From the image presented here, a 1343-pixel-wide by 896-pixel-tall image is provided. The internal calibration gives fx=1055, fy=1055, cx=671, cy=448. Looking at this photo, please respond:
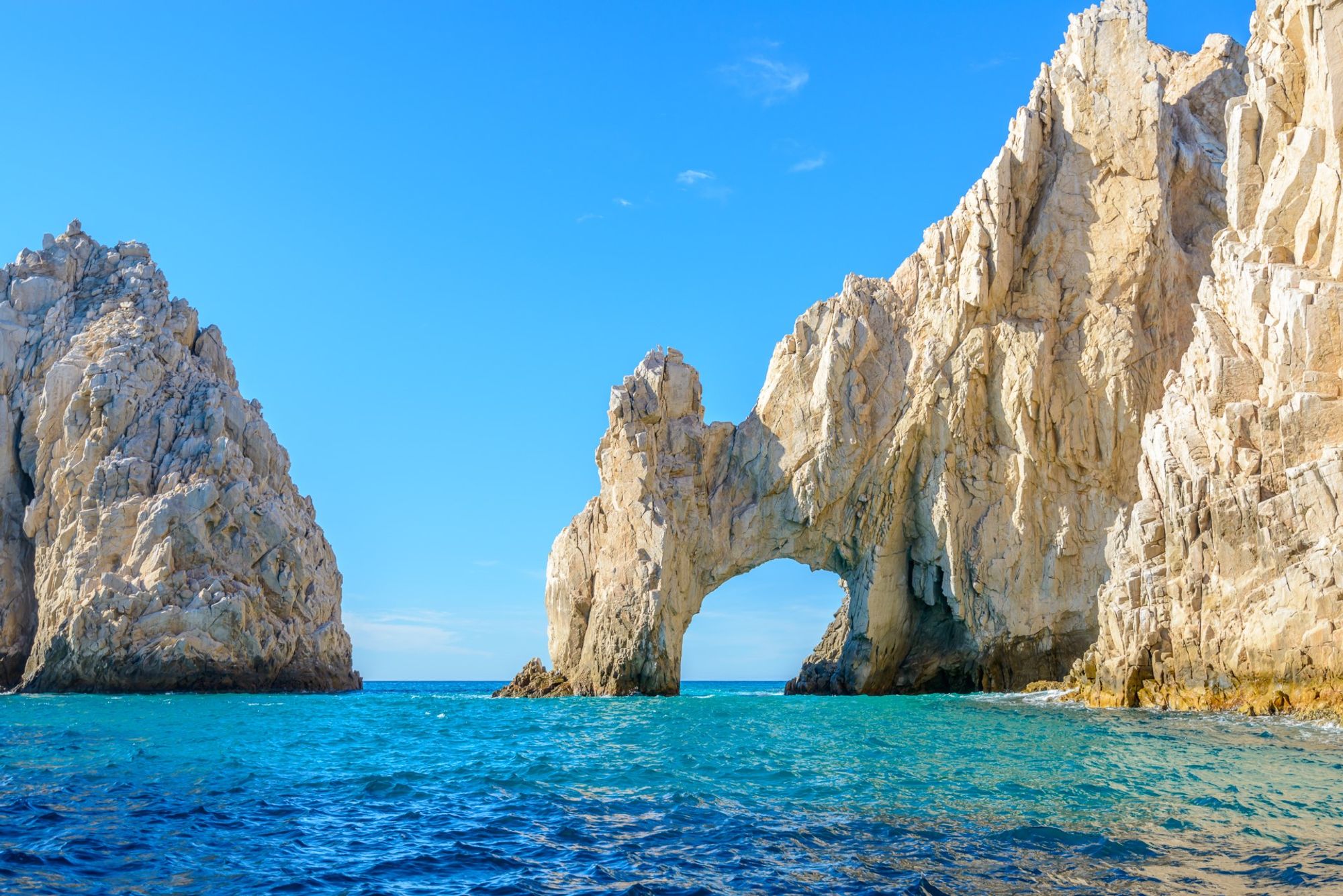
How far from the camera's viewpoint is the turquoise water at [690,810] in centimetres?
1073

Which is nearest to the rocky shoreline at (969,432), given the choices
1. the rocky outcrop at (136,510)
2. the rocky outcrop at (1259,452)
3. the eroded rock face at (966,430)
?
the eroded rock face at (966,430)

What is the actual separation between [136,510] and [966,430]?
4150cm

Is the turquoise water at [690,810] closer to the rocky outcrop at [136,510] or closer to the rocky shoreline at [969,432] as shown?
the rocky shoreline at [969,432]

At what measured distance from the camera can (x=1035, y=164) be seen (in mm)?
47781

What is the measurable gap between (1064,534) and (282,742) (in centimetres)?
3301

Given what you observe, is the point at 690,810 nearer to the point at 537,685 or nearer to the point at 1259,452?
the point at 1259,452

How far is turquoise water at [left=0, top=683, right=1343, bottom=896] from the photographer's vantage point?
1073 centimetres

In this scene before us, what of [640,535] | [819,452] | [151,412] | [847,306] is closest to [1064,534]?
[819,452]

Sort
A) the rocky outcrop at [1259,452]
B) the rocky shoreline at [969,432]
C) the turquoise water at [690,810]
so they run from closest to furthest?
the turquoise water at [690,810] < the rocky outcrop at [1259,452] < the rocky shoreline at [969,432]

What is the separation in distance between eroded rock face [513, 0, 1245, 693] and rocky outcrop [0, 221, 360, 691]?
1707cm

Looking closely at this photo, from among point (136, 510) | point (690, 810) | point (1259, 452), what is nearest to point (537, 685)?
point (136, 510)

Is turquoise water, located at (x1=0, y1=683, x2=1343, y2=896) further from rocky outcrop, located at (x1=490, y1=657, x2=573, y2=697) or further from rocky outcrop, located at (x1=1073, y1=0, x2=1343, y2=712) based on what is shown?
rocky outcrop, located at (x1=490, y1=657, x2=573, y2=697)

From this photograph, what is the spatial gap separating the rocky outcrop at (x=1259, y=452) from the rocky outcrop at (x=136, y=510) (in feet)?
137

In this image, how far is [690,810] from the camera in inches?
587
